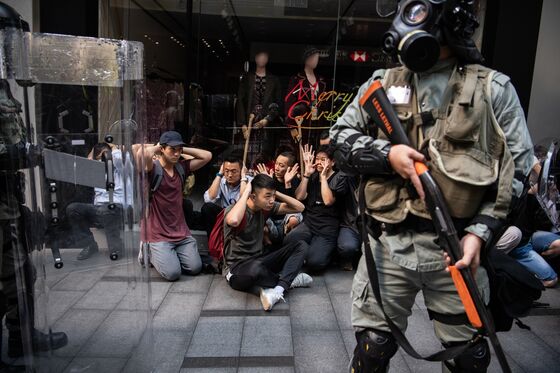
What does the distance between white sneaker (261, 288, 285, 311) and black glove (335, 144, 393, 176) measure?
6.46 feet

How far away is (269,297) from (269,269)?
1.29ft

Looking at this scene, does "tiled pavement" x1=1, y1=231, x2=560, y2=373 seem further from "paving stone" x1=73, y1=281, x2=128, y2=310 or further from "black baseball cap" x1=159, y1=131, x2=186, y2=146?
"black baseball cap" x1=159, y1=131, x2=186, y2=146

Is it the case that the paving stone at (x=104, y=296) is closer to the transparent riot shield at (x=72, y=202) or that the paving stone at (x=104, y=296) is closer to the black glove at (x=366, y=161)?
the transparent riot shield at (x=72, y=202)

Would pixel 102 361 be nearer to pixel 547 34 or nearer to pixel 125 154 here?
pixel 125 154

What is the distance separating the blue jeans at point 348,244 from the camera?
463 cm

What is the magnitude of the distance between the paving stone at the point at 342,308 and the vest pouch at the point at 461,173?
1851mm

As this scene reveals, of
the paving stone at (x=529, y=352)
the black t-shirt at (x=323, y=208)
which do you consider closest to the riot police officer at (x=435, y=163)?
the paving stone at (x=529, y=352)

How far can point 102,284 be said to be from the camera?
2.51m

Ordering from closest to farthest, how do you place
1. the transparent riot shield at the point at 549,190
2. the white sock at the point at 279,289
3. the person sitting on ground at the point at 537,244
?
1. the transparent riot shield at the point at 549,190
2. the white sock at the point at 279,289
3. the person sitting on ground at the point at 537,244

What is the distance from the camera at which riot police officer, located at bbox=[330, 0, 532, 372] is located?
1.84 meters

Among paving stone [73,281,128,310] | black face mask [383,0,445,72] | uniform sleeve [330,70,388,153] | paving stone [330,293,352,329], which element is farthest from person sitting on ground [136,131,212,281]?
black face mask [383,0,445,72]

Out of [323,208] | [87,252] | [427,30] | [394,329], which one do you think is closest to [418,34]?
[427,30]

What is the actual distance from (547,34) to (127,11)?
4898 millimetres

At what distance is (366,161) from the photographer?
1942 mm
